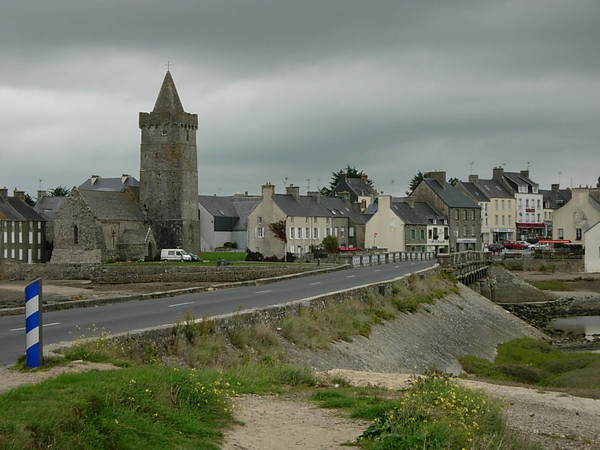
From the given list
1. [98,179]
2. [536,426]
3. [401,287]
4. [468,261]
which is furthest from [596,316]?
[98,179]

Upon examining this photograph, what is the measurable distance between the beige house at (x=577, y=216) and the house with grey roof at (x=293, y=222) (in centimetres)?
2876

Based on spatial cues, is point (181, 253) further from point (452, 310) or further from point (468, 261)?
point (452, 310)

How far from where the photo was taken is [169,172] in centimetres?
9406

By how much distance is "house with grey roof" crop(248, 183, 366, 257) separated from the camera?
9619 cm

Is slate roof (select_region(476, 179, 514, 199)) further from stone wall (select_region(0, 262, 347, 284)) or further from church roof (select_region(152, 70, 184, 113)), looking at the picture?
stone wall (select_region(0, 262, 347, 284))

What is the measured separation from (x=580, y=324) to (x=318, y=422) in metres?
52.1

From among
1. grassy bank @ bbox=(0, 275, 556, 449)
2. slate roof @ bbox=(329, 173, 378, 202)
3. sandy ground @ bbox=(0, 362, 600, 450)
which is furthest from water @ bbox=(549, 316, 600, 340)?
slate roof @ bbox=(329, 173, 378, 202)

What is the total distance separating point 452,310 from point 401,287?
18.5ft

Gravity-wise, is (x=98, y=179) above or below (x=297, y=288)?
above

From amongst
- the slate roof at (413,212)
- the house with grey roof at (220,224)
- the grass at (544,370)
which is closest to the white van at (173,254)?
the house with grey roof at (220,224)

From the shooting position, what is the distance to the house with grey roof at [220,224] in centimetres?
10800

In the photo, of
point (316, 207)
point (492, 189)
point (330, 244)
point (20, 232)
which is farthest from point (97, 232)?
point (492, 189)

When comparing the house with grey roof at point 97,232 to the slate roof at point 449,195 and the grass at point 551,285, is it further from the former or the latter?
the slate roof at point 449,195

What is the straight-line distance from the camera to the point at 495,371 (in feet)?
91.4
